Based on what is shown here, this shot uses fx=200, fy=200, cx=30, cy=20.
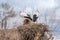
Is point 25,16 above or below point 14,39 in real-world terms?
above

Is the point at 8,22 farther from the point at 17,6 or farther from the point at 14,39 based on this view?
the point at 14,39

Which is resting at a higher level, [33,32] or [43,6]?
[43,6]

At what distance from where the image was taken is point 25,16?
3947mm

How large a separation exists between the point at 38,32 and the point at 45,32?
0.21 m

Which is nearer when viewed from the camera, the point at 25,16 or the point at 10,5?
the point at 25,16

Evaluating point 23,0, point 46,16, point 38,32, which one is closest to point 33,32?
point 38,32

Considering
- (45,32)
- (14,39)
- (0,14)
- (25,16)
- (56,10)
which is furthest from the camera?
(56,10)

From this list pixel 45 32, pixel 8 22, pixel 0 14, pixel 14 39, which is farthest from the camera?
pixel 0 14

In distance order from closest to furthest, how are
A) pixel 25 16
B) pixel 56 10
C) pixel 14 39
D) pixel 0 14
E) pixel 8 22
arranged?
pixel 14 39
pixel 25 16
pixel 8 22
pixel 0 14
pixel 56 10

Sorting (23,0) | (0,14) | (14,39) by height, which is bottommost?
(14,39)

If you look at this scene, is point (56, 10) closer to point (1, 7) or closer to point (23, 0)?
point (23, 0)

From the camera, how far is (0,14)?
4727 mm

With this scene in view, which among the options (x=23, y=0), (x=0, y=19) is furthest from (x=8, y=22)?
(x=23, y=0)

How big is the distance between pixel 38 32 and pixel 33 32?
0.09 meters
